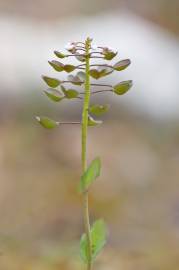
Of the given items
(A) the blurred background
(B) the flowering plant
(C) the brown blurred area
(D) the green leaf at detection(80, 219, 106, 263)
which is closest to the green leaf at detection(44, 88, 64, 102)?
(B) the flowering plant

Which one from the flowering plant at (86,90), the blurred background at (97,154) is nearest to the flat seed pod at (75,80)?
the flowering plant at (86,90)

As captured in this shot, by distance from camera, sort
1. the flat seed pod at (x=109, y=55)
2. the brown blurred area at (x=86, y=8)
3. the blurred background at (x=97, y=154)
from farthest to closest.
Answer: the brown blurred area at (x=86, y=8) < the blurred background at (x=97, y=154) < the flat seed pod at (x=109, y=55)

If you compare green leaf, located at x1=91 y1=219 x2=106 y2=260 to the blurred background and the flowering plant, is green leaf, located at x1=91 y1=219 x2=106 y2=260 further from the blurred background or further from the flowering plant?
the blurred background

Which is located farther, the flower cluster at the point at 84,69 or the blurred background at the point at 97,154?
the blurred background at the point at 97,154

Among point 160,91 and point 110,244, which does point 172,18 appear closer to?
point 160,91

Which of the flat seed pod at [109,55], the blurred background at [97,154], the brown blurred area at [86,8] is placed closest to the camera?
the flat seed pod at [109,55]

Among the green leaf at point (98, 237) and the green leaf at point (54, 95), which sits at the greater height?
the green leaf at point (54, 95)

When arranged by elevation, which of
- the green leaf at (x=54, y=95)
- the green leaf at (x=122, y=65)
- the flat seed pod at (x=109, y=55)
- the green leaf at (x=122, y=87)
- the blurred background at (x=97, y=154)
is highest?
the flat seed pod at (x=109, y=55)

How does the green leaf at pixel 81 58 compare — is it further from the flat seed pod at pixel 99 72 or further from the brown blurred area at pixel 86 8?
the brown blurred area at pixel 86 8
